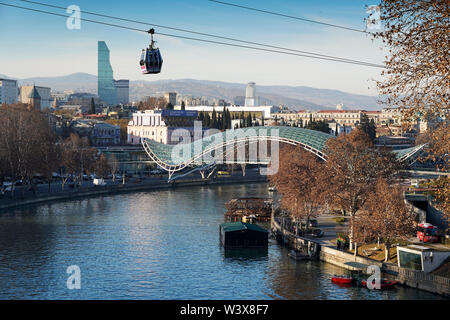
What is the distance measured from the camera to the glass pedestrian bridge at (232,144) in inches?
2292

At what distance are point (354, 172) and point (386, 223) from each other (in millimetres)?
7263

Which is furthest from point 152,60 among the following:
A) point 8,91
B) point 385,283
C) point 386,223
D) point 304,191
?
point 8,91

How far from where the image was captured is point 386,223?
28016 millimetres

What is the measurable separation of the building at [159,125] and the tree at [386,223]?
70715 millimetres

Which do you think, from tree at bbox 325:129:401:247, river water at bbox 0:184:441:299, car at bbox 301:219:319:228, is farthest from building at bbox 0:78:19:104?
car at bbox 301:219:319:228

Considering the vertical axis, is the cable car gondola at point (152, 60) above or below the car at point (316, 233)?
above

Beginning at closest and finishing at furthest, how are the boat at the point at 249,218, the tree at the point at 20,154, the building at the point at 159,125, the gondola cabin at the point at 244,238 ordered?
the gondola cabin at the point at 244,238, the boat at the point at 249,218, the tree at the point at 20,154, the building at the point at 159,125

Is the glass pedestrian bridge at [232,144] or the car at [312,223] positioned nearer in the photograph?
the car at [312,223]

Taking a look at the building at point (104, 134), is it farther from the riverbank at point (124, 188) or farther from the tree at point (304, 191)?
the tree at point (304, 191)

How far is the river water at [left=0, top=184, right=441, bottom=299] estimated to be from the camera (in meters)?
24.7

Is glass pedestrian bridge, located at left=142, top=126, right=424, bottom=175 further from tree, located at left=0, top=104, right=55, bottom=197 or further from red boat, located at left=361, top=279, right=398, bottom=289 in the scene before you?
red boat, located at left=361, top=279, right=398, bottom=289

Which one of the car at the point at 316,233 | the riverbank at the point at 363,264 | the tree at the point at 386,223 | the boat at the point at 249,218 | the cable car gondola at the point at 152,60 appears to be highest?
the cable car gondola at the point at 152,60

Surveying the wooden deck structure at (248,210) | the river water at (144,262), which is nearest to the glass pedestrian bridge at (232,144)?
the wooden deck structure at (248,210)

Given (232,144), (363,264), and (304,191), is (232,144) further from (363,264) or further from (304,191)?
(363,264)
